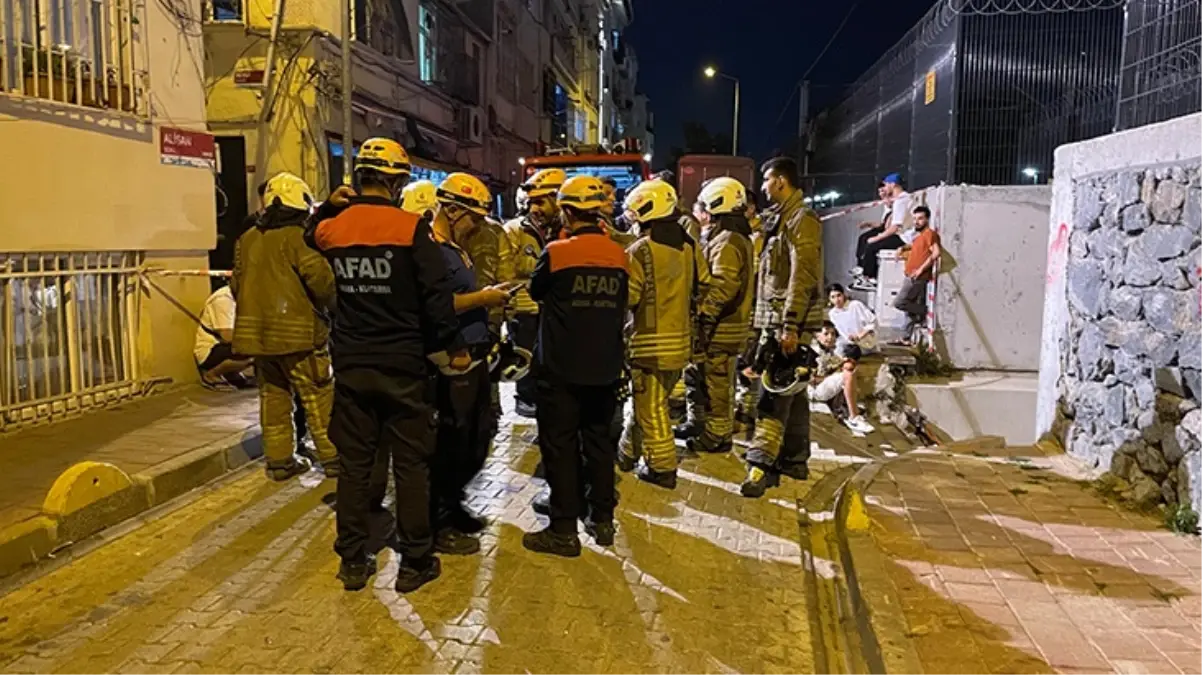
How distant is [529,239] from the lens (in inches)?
285

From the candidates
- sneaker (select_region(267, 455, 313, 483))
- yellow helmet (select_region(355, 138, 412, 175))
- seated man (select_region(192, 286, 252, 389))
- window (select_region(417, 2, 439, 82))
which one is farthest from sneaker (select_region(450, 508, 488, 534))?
window (select_region(417, 2, 439, 82))

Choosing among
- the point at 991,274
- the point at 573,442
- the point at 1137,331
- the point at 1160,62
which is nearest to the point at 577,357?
the point at 573,442

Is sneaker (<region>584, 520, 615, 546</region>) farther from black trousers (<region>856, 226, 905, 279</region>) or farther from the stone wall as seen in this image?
black trousers (<region>856, 226, 905, 279</region>)

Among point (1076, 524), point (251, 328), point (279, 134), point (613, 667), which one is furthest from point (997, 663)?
point (279, 134)

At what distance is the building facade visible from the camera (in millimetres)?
6781

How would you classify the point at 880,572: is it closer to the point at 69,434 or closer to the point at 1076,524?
the point at 1076,524

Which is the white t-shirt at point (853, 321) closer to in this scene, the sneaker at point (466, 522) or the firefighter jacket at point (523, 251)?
the firefighter jacket at point (523, 251)

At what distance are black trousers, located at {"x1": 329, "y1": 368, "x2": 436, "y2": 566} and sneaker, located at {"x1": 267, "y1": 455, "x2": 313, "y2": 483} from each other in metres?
2.05

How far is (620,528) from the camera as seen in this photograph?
17.1ft

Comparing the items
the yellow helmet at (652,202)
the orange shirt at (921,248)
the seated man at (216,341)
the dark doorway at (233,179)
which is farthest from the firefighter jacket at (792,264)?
the dark doorway at (233,179)

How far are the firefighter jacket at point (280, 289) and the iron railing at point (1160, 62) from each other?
20.6ft

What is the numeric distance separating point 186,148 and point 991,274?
873cm

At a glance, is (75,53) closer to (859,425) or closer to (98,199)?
(98,199)

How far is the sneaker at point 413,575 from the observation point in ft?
14.1
